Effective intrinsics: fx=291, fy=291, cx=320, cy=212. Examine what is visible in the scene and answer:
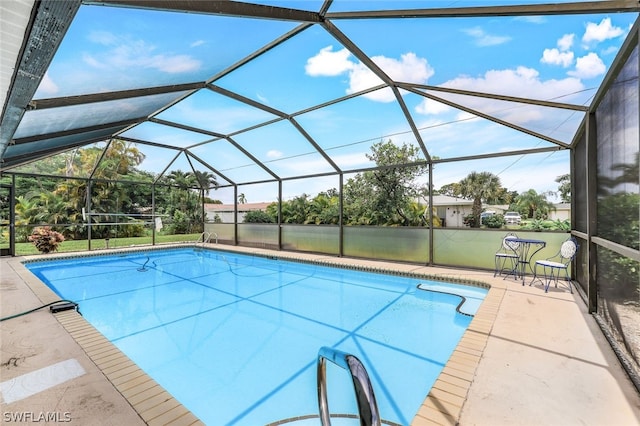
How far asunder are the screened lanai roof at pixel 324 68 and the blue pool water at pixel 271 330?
2.96 meters

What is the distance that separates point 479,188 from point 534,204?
6.69ft

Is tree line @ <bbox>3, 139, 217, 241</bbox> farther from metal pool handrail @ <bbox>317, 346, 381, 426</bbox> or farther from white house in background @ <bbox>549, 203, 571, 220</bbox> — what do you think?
metal pool handrail @ <bbox>317, 346, 381, 426</bbox>

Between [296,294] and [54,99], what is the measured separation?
486cm

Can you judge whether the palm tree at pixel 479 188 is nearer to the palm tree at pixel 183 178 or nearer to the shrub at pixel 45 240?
the palm tree at pixel 183 178

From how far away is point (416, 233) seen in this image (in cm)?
770

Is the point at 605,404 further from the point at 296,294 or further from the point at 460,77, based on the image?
the point at 296,294

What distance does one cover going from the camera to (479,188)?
11336mm

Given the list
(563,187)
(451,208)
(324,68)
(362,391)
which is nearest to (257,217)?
(451,208)

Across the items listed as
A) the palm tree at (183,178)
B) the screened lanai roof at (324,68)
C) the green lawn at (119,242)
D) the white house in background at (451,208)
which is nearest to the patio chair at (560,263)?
the screened lanai roof at (324,68)

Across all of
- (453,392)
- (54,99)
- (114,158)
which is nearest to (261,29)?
(54,99)

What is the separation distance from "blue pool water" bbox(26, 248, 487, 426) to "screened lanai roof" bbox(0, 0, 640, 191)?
9.71 ft

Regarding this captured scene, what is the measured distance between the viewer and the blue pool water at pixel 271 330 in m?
2.95

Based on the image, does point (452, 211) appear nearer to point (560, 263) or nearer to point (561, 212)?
point (561, 212)

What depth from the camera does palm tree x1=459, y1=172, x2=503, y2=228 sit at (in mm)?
10392
